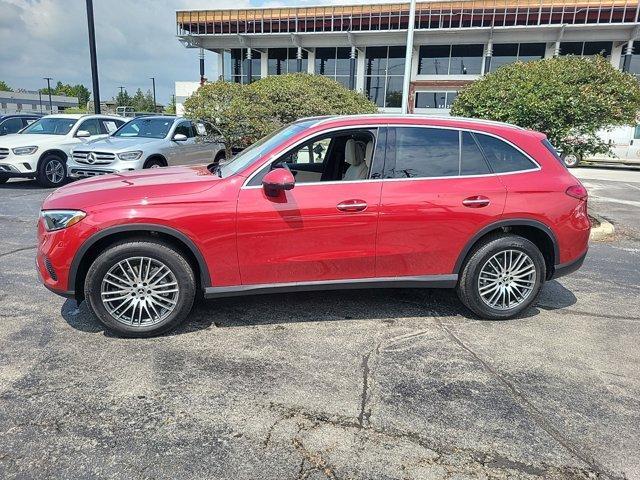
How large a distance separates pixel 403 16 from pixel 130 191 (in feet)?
100

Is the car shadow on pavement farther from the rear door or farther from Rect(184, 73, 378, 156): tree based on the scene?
Rect(184, 73, 378, 156): tree

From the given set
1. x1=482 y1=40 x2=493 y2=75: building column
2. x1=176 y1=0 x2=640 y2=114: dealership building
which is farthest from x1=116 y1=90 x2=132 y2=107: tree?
x1=482 y1=40 x2=493 y2=75: building column

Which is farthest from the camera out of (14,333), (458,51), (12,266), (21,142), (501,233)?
(458,51)

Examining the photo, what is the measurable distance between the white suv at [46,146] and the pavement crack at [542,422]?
429 inches

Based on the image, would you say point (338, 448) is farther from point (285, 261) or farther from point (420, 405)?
point (285, 261)

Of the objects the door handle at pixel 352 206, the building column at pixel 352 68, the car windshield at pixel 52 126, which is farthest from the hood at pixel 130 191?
the building column at pixel 352 68

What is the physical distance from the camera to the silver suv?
10.2 m

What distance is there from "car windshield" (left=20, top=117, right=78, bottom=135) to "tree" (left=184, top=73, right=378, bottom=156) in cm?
334

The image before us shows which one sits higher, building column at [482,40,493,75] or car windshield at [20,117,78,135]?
building column at [482,40,493,75]

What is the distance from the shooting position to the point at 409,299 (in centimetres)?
486

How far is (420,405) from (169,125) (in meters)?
10.1

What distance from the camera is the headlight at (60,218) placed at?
3.59 metres

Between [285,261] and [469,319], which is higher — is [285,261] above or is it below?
above

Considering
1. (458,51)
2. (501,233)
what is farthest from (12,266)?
(458,51)
